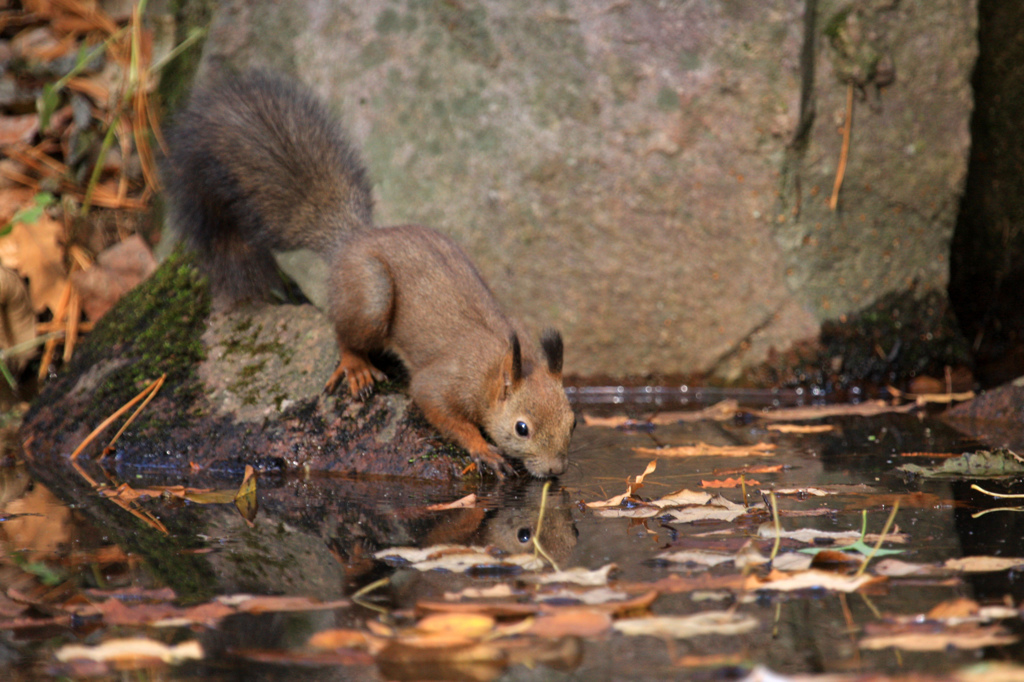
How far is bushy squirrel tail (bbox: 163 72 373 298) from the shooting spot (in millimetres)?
4133

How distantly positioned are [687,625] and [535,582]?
1.28 ft

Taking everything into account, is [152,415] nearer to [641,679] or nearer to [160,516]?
[160,516]

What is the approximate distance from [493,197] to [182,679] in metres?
3.81

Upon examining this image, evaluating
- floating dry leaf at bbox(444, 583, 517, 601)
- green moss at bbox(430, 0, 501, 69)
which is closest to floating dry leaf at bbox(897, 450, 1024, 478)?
floating dry leaf at bbox(444, 583, 517, 601)

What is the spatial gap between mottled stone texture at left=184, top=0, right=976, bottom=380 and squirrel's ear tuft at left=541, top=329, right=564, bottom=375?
1.78 metres

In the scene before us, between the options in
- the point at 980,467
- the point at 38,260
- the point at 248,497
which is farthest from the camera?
the point at 38,260

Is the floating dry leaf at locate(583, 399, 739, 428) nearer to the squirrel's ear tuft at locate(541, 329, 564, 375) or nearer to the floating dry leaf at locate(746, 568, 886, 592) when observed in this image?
the squirrel's ear tuft at locate(541, 329, 564, 375)

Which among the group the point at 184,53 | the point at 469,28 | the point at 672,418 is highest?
the point at 469,28

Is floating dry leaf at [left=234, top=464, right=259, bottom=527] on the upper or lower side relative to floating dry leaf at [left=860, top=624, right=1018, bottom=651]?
lower

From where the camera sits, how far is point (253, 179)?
4164 mm

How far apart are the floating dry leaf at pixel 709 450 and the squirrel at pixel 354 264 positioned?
0.47m

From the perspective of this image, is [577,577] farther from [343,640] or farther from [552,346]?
[552,346]

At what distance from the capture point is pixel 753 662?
166 centimetres

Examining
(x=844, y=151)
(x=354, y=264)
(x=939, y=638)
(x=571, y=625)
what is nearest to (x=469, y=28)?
(x=354, y=264)
